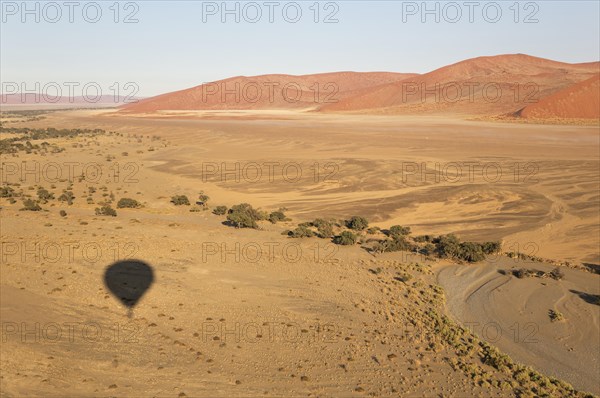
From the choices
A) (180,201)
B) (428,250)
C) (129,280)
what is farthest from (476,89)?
(129,280)

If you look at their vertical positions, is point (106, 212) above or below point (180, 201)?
below

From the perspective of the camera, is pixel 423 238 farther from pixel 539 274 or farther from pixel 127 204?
pixel 127 204

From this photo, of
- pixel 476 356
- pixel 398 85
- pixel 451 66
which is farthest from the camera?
pixel 451 66

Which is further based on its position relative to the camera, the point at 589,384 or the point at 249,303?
the point at 249,303

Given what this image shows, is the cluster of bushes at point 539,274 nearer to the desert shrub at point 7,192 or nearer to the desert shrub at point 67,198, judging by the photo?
the desert shrub at point 67,198

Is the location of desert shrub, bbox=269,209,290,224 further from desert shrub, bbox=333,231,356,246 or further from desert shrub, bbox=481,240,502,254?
desert shrub, bbox=481,240,502,254

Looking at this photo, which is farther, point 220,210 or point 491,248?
point 220,210

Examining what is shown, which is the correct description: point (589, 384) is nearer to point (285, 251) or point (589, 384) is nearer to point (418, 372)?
point (418, 372)

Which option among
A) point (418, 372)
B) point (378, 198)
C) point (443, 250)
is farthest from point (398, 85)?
point (418, 372)
